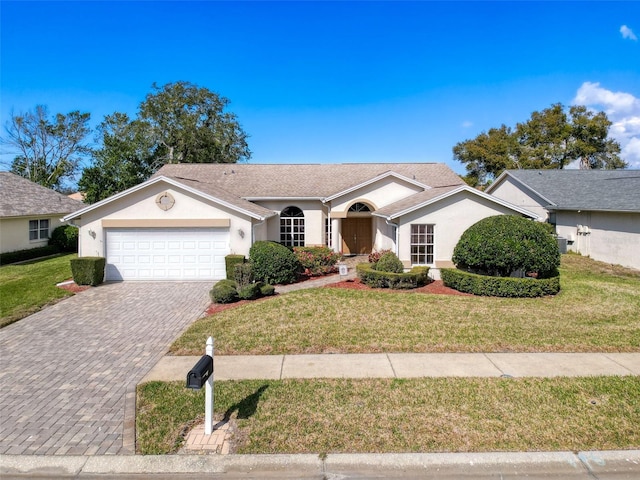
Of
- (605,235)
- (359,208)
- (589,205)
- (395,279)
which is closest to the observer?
(395,279)

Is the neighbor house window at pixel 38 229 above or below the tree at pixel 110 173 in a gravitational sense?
below

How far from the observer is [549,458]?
482 cm

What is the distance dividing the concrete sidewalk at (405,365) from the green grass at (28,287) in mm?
7029

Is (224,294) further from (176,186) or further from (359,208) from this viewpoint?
(359,208)

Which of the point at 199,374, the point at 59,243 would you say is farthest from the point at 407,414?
the point at 59,243

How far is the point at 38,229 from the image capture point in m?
24.2

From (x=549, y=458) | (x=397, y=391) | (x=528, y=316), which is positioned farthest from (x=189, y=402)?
(x=528, y=316)

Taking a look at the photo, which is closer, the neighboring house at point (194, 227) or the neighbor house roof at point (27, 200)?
the neighboring house at point (194, 227)

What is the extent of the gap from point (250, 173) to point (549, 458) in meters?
23.4

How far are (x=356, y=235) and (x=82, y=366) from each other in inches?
660

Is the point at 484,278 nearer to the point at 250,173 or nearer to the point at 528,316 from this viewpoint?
the point at 528,316

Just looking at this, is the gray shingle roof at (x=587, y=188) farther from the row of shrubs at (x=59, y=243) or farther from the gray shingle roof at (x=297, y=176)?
the row of shrubs at (x=59, y=243)

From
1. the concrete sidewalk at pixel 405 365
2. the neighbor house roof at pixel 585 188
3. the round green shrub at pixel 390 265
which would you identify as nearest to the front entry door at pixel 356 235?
the round green shrub at pixel 390 265

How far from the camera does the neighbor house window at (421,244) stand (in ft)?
53.0
